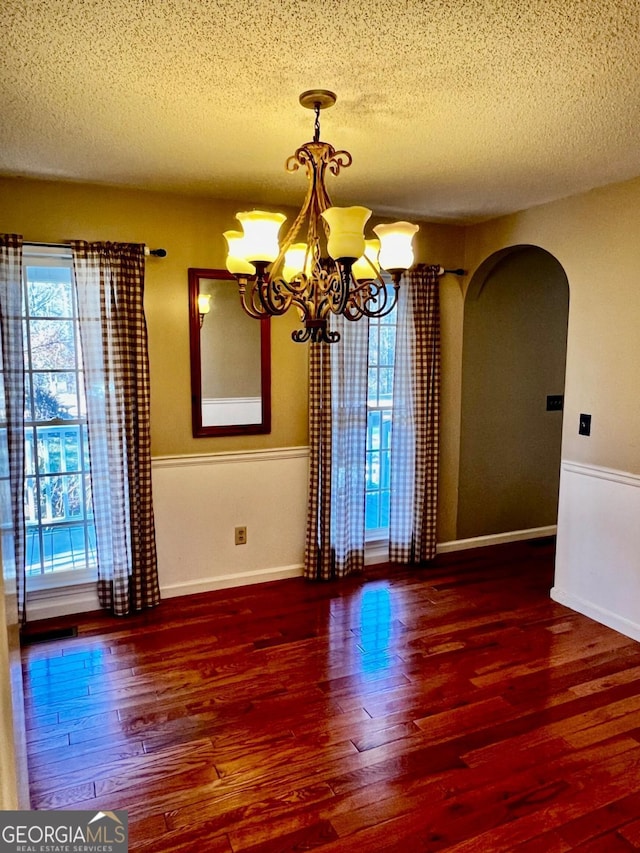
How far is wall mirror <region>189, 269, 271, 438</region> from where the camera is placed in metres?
3.45

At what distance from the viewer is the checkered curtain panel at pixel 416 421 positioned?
12.8ft

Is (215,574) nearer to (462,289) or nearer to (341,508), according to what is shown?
(341,508)

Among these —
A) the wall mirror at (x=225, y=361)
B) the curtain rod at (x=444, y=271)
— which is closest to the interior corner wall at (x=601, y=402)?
the curtain rod at (x=444, y=271)

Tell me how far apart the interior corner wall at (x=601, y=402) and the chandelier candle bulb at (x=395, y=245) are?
5.26 ft

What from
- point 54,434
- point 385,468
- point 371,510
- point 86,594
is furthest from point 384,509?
point 54,434

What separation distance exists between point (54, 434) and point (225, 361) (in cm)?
109

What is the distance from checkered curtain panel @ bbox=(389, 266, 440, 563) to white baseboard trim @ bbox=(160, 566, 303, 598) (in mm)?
785

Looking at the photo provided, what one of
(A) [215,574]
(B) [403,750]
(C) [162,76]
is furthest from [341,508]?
(C) [162,76]

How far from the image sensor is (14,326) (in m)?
2.94

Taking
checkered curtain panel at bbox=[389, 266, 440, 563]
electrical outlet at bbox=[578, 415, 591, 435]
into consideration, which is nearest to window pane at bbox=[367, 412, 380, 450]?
checkered curtain panel at bbox=[389, 266, 440, 563]

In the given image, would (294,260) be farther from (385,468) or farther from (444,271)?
(385,468)

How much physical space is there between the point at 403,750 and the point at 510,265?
3402 millimetres

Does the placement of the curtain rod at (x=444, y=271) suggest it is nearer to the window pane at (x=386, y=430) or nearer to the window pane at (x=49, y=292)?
Result: the window pane at (x=386, y=430)

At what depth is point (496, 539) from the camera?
4.55 metres
